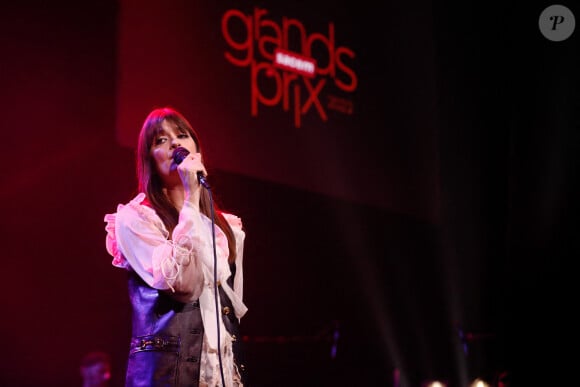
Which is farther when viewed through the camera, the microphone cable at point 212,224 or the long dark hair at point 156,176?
the long dark hair at point 156,176

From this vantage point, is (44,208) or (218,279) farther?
(44,208)

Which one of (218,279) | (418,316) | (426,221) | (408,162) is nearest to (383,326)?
(418,316)

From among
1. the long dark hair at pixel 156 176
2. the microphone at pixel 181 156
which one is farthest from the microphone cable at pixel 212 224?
the long dark hair at pixel 156 176

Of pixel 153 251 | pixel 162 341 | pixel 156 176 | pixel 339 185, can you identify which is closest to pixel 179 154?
pixel 156 176

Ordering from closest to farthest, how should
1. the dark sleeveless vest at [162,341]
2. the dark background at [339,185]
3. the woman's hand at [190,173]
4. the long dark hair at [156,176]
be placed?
the dark sleeveless vest at [162,341] < the woman's hand at [190,173] < the long dark hair at [156,176] < the dark background at [339,185]

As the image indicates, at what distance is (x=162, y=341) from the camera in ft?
5.77

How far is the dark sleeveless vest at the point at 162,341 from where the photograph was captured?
1.74 meters

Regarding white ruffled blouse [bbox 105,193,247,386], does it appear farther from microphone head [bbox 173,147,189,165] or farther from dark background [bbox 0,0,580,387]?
dark background [bbox 0,0,580,387]

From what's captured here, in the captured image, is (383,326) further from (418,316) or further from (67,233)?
(67,233)

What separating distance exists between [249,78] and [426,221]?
6.58ft

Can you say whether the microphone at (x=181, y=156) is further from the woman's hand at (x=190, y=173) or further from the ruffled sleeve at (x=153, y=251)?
the ruffled sleeve at (x=153, y=251)

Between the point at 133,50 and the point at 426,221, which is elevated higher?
the point at 133,50

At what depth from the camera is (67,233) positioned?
4094 millimetres

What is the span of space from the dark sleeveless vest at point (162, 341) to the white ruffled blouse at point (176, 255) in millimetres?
38
